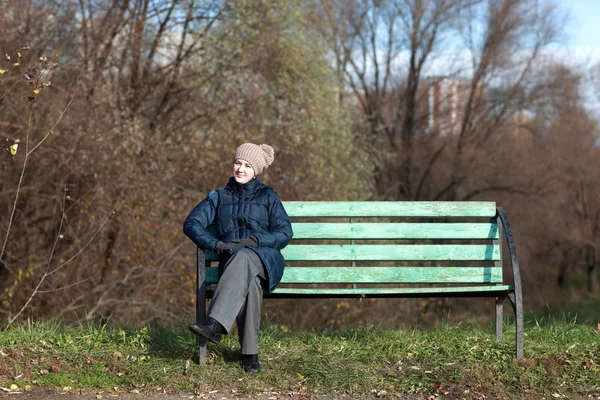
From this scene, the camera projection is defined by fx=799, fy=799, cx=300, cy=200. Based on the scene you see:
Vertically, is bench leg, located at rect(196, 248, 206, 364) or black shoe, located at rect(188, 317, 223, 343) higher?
bench leg, located at rect(196, 248, 206, 364)

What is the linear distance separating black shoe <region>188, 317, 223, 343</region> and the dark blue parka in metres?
0.44

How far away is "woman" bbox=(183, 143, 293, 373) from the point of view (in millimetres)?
4473

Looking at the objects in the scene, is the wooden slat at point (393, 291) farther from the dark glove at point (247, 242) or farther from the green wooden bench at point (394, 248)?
the dark glove at point (247, 242)

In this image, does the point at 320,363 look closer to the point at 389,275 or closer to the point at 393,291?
the point at 393,291

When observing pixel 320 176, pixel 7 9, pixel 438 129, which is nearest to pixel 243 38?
pixel 320 176

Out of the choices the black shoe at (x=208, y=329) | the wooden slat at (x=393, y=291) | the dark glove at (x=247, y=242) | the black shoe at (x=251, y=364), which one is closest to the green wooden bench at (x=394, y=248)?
the wooden slat at (x=393, y=291)

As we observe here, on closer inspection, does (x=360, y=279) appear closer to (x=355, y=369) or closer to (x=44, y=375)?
(x=355, y=369)

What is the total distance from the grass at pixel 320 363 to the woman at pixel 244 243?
0.89ft

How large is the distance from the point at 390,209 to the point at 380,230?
155 mm

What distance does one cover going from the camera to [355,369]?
15.3 ft

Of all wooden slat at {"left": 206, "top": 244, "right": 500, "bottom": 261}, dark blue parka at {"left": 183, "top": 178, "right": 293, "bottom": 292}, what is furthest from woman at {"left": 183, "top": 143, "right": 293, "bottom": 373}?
wooden slat at {"left": 206, "top": 244, "right": 500, "bottom": 261}

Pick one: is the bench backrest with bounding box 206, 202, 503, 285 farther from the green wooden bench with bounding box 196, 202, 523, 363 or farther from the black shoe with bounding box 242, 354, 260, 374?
the black shoe with bounding box 242, 354, 260, 374

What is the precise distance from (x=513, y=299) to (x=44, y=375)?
2800 mm

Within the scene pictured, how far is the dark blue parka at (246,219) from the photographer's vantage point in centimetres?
473
